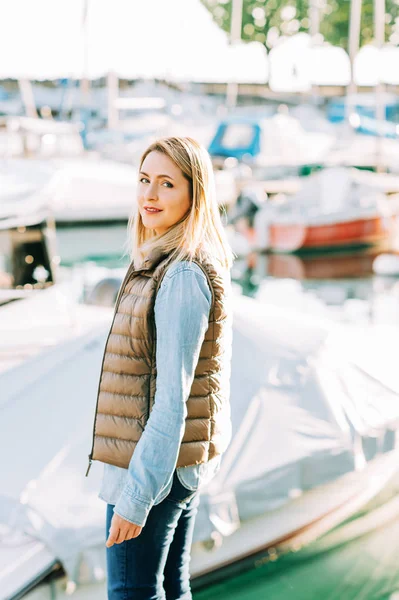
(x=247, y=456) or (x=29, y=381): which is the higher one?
(x=29, y=381)

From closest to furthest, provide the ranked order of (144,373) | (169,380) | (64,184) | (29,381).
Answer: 1. (169,380)
2. (144,373)
3. (29,381)
4. (64,184)

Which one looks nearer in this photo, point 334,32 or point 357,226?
point 357,226

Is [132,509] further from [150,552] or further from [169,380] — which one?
[169,380]

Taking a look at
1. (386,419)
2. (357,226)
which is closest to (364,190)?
(357,226)

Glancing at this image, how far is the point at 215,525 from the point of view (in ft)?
9.72

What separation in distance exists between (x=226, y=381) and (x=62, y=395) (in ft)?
5.36

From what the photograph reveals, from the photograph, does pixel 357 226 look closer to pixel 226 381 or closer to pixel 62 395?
pixel 62 395

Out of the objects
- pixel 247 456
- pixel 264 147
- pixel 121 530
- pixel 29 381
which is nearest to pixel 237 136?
pixel 264 147

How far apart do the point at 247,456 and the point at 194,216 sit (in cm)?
171

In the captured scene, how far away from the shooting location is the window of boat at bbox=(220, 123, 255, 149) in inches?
797

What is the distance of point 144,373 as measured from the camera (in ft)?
5.33

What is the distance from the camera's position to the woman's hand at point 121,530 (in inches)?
61.8

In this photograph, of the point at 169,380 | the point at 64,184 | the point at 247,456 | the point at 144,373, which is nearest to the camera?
the point at 169,380

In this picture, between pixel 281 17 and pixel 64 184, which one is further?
pixel 281 17
